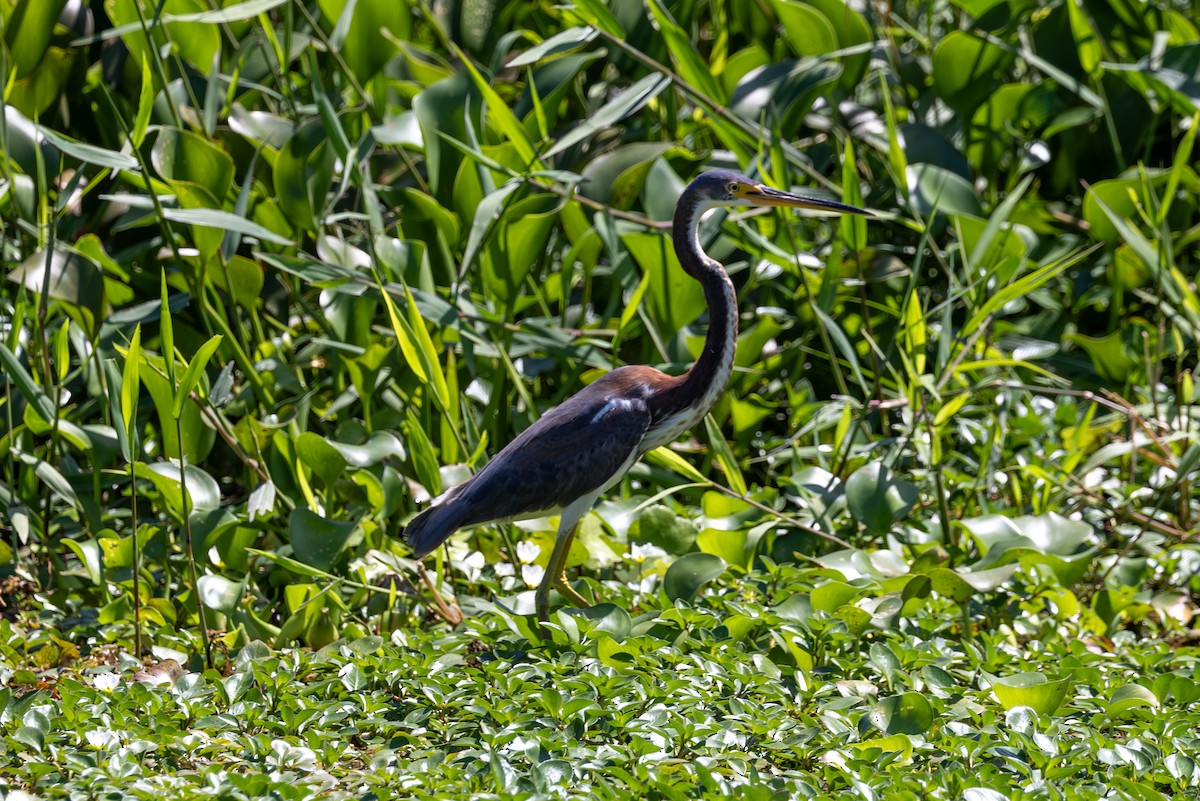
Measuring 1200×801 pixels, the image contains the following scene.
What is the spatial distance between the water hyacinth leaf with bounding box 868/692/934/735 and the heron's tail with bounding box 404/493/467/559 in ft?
3.70

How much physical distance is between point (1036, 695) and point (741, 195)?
1608 millimetres

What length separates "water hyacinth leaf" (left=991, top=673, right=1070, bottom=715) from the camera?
2631 millimetres

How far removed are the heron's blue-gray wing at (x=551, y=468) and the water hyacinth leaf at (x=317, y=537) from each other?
19 cm

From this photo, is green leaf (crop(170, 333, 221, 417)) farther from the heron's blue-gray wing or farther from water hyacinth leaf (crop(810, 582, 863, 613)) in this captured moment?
water hyacinth leaf (crop(810, 582, 863, 613))

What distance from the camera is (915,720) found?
254cm

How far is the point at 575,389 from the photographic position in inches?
177

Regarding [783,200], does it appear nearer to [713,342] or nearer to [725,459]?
[713,342]

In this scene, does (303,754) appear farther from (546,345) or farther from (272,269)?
(272,269)

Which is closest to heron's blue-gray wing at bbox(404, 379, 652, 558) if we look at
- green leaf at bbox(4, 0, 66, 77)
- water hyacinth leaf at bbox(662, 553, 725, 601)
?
water hyacinth leaf at bbox(662, 553, 725, 601)

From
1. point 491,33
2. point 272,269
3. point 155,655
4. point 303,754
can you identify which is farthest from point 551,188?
point 303,754

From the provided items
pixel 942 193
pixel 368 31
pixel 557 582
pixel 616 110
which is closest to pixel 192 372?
pixel 557 582

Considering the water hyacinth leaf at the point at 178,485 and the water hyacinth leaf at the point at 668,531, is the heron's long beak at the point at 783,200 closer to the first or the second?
the water hyacinth leaf at the point at 668,531

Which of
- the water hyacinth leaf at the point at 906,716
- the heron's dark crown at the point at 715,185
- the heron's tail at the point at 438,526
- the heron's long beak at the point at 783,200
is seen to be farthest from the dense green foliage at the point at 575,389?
the heron's dark crown at the point at 715,185

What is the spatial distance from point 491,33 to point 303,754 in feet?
11.6
